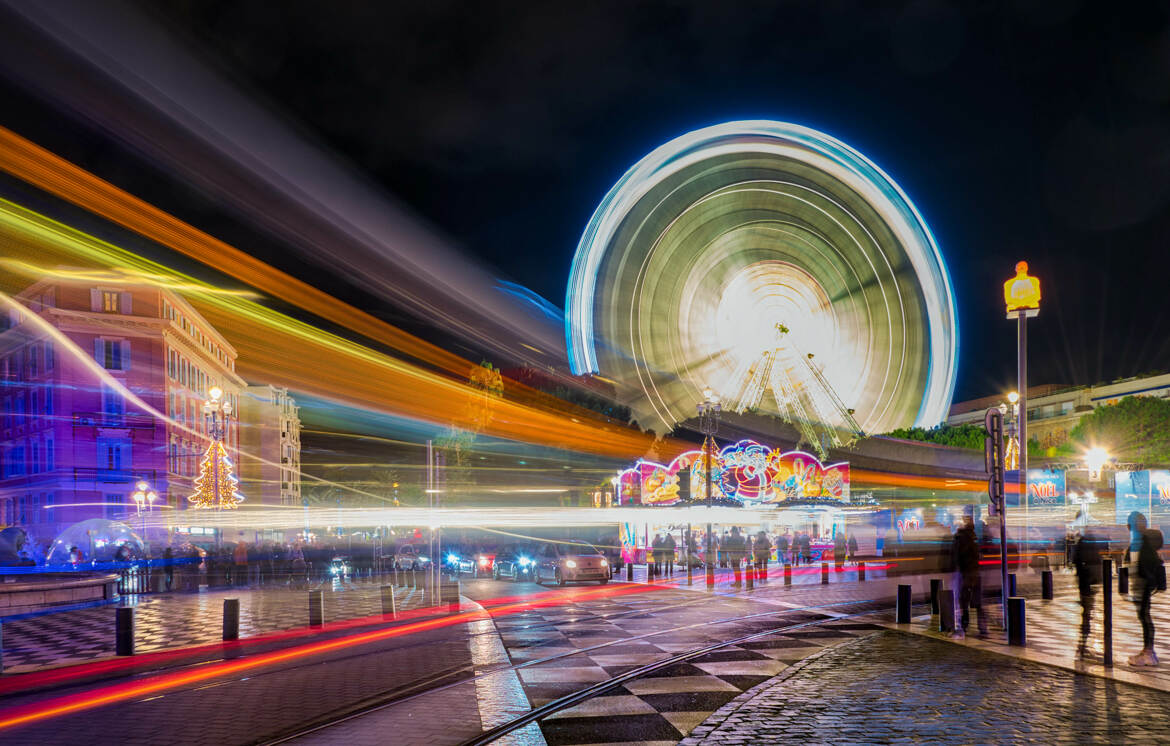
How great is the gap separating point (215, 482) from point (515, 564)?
505 inches

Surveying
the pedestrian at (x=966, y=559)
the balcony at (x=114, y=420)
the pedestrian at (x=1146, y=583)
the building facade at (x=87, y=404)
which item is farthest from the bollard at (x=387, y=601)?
the balcony at (x=114, y=420)

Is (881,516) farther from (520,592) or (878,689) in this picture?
(878,689)

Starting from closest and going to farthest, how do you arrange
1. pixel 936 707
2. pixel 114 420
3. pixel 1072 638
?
pixel 936 707 < pixel 1072 638 < pixel 114 420

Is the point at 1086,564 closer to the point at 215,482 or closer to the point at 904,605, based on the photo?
the point at 904,605

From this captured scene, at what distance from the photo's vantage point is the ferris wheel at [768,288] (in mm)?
45594

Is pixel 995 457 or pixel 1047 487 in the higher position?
pixel 995 457

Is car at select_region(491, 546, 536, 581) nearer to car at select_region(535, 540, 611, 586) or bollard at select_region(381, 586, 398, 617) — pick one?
car at select_region(535, 540, 611, 586)

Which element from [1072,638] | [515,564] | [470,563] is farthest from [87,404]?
[1072,638]

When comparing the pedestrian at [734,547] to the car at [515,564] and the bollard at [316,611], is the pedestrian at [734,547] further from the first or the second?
the bollard at [316,611]

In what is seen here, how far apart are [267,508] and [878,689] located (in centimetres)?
8116

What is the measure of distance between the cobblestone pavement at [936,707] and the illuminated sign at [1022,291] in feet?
128

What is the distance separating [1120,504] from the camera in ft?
163

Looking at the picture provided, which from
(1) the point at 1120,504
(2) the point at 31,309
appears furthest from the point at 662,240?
(2) the point at 31,309

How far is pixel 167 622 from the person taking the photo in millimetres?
20234
